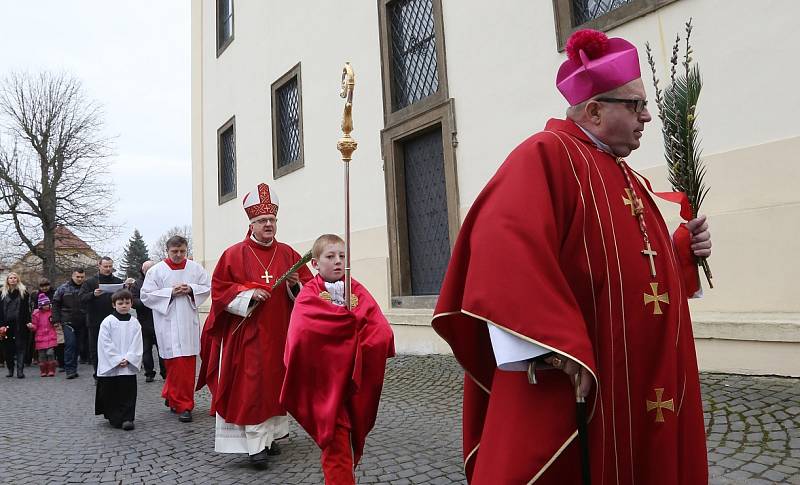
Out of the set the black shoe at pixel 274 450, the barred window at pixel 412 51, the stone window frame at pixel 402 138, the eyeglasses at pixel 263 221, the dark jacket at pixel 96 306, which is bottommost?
the black shoe at pixel 274 450

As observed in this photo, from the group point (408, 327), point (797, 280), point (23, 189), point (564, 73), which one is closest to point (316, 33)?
point (408, 327)

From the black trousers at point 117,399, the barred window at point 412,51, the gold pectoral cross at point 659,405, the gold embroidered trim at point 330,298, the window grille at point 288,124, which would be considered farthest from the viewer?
the window grille at point 288,124

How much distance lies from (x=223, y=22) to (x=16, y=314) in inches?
365

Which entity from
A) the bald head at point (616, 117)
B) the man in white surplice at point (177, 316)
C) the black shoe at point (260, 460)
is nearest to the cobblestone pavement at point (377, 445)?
the black shoe at point (260, 460)

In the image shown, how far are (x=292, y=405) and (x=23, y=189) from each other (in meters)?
24.8

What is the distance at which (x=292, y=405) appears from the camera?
339 centimetres

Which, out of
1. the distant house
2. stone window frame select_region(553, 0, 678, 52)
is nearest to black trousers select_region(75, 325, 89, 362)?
stone window frame select_region(553, 0, 678, 52)

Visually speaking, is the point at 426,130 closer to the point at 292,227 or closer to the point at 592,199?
the point at 292,227

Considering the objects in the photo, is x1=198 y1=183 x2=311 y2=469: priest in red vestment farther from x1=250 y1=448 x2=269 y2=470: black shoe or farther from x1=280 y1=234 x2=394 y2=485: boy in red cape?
x1=280 y1=234 x2=394 y2=485: boy in red cape

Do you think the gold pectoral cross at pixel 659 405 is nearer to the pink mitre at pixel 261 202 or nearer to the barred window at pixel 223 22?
the pink mitre at pixel 261 202

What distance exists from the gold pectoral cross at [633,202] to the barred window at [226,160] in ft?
46.6

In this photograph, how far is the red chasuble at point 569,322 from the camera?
1630mm

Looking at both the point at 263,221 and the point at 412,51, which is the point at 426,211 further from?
the point at 263,221

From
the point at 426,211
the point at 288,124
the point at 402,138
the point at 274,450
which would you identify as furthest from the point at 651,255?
the point at 288,124
